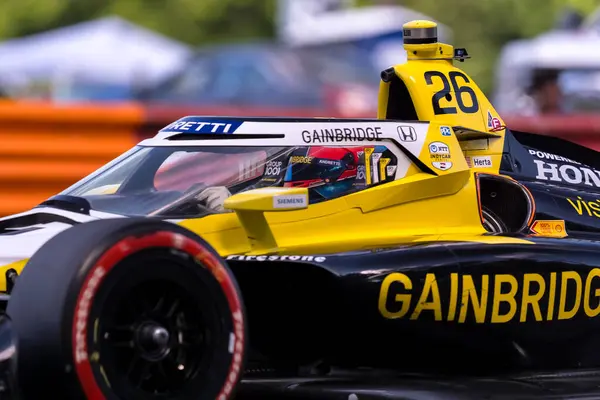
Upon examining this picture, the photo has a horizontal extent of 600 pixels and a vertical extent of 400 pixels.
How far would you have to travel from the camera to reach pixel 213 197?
17.3 ft

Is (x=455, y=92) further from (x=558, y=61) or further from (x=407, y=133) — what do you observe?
(x=558, y=61)

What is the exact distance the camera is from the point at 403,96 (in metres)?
6.46

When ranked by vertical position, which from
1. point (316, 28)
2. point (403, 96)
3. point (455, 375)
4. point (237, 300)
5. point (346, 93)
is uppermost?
point (316, 28)

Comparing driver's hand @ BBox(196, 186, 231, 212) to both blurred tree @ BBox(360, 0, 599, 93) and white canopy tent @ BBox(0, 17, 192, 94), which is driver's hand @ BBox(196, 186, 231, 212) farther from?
blurred tree @ BBox(360, 0, 599, 93)

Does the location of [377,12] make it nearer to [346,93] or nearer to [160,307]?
[346,93]

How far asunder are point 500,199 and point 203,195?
155 cm

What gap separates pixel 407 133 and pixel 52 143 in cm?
520

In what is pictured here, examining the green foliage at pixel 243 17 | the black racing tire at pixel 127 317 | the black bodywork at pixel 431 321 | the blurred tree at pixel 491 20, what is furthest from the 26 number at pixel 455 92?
the blurred tree at pixel 491 20

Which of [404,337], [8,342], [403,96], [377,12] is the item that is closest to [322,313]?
[404,337]

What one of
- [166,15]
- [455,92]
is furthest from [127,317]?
[166,15]

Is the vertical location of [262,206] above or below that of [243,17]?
below

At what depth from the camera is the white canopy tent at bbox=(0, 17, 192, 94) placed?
80.0 ft

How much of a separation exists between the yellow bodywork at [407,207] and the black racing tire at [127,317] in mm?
598

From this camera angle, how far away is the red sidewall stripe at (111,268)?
412 centimetres
